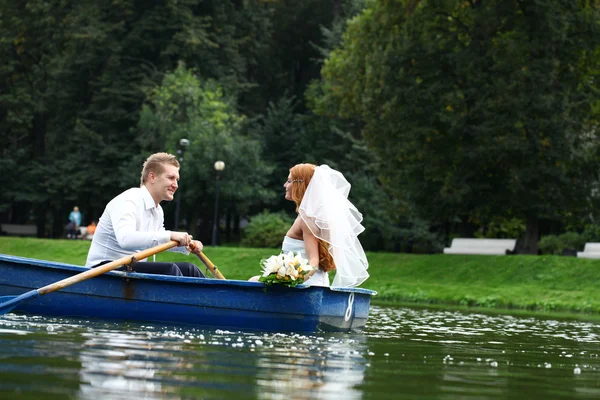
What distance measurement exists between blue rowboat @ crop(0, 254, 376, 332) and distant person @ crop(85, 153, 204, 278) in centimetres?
38

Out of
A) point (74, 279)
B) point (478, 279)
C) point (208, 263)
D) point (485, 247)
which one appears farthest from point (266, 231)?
point (74, 279)

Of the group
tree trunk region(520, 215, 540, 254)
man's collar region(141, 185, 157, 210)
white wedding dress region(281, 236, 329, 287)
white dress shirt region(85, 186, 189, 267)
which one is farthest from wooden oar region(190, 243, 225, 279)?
tree trunk region(520, 215, 540, 254)

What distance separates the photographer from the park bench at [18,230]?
58.2 m

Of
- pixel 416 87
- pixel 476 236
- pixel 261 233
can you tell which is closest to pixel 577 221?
pixel 416 87

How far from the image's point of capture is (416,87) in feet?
114

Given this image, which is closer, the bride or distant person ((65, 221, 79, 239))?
the bride

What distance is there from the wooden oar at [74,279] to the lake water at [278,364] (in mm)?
259

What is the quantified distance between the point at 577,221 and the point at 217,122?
60.3 ft

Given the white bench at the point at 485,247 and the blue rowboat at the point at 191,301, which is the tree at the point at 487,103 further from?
the blue rowboat at the point at 191,301

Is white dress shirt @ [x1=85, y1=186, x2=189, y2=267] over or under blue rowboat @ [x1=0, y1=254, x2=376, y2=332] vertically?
over

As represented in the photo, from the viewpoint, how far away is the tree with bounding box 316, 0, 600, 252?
32938 millimetres

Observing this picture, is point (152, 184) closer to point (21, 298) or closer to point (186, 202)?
point (21, 298)

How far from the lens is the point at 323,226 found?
12.7 m

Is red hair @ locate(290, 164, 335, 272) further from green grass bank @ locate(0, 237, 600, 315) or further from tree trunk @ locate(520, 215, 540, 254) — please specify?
tree trunk @ locate(520, 215, 540, 254)
